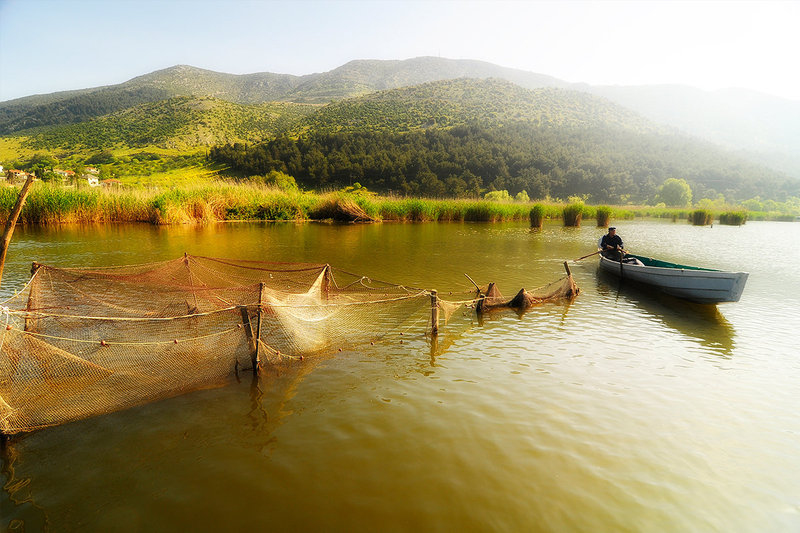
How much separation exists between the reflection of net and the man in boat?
31.1 ft

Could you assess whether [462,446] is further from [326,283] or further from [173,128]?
[173,128]

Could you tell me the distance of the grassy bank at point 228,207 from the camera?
2245 centimetres

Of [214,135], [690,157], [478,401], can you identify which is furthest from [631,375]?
[690,157]

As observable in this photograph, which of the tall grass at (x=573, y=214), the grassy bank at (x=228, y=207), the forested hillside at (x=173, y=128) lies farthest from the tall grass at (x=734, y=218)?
the forested hillside at (x=173, y=128)

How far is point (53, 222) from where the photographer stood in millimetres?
22750

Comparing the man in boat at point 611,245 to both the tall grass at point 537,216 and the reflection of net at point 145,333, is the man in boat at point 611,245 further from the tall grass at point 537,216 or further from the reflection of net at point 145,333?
the tall grass at point 537,216

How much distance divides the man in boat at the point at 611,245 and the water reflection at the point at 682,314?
1.17 m

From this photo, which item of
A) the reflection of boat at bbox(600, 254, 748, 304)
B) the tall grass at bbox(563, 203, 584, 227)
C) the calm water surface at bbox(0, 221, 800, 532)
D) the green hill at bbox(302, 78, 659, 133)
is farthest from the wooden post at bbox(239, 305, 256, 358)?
the green hill at bbox(302, 78, 659, 133)

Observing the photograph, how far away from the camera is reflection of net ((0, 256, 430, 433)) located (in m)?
3.81

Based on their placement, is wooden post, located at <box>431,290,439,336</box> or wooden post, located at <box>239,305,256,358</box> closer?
wooden post, located at <box>239,305,256,358</box>

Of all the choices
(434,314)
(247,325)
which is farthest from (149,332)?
(434,314)

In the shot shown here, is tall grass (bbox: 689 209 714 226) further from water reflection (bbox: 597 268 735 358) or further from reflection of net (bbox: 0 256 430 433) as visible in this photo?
reflection of net (bbox: 0 256 430 433)

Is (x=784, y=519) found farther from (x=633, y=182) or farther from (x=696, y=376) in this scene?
(x=633, y=182)

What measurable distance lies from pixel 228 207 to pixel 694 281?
1116 inches
